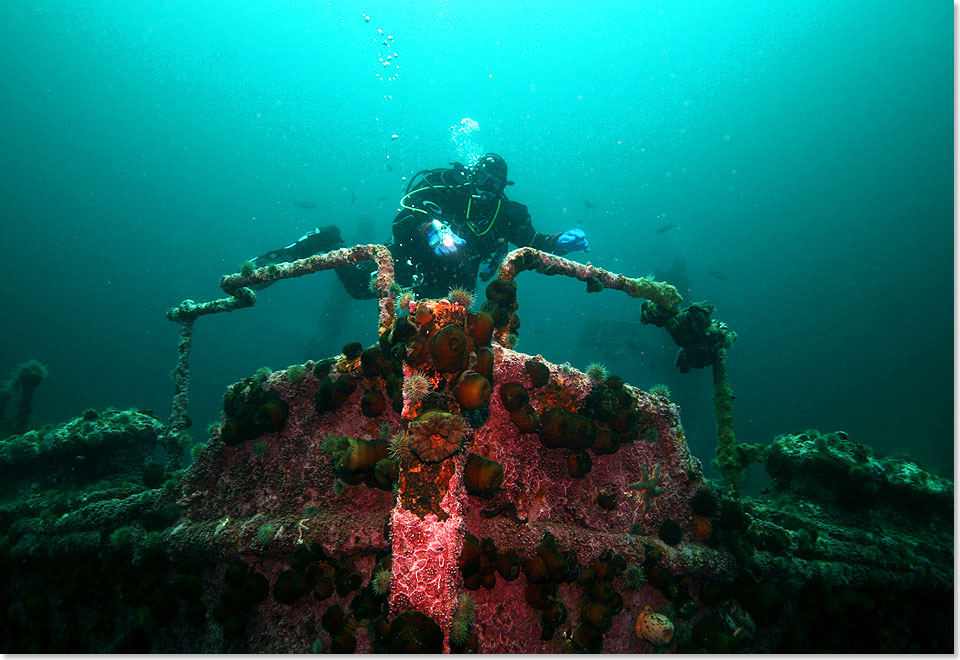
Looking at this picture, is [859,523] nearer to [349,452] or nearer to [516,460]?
[516,460]

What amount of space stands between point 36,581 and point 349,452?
148 inches

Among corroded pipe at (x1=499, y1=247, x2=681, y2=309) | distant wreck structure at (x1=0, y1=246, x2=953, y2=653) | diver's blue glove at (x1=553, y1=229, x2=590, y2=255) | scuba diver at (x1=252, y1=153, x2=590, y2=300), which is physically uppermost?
scuba diver at (x1=252, y1=153, x2=590, y2=300)

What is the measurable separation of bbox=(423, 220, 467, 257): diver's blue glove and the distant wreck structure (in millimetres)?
1114

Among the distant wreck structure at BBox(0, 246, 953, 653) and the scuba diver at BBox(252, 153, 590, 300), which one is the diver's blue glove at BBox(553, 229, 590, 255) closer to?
the scuba diver at BBox(252, 153, 590, 300)

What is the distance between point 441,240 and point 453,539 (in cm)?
389

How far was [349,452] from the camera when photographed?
9.44 feet

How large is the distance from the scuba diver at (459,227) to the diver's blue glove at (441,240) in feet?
3.31

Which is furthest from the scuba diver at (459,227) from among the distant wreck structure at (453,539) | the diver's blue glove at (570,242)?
the distant wreck structure at (453,539)

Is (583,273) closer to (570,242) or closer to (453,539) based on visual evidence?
(570,242)

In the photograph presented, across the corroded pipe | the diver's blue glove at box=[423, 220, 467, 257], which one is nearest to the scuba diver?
the diver's blue glove at box=[423, 220, 467, 257]

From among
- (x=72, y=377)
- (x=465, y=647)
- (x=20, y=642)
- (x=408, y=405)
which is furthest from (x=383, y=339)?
(x=72, y=377)

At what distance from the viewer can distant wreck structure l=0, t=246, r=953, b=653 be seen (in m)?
2.63

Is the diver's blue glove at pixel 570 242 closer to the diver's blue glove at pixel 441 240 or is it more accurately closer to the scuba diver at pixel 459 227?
the scuba diver at pixel 459 227

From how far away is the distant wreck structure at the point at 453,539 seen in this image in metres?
2.63
